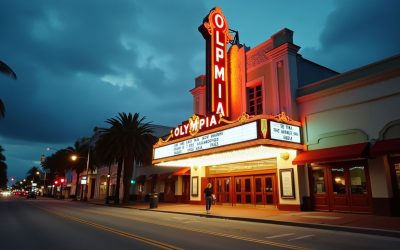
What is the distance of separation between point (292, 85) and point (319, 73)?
389 centimetres

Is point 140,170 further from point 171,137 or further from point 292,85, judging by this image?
point 292,85

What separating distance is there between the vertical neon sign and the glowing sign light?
264cm

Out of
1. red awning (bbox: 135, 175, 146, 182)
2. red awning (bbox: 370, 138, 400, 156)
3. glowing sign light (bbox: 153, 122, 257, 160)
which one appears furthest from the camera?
red awning (bbox: 135, 175, 146, 182)

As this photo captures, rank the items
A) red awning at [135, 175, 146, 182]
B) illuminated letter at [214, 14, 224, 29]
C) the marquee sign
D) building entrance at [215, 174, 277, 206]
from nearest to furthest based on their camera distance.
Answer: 1. the marquee sign
2. building entrance at [215, 174, 277, 206]
3. illuminated letter at [214, 14, 224, 29]
4. red awning at [135, 175, 146, 182]

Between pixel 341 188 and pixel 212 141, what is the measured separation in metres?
8.68

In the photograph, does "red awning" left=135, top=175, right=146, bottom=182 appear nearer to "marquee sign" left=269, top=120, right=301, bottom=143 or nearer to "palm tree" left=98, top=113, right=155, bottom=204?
"palm tree" left=98, top=113, right=155, bottom=204

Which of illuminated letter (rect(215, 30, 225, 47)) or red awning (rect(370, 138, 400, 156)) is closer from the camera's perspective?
red awning (rect(370, 138, 400, 156))

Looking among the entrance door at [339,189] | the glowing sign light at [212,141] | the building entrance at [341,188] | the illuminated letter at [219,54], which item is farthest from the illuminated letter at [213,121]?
the entrance door at [339,189]

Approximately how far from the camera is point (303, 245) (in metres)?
9.30

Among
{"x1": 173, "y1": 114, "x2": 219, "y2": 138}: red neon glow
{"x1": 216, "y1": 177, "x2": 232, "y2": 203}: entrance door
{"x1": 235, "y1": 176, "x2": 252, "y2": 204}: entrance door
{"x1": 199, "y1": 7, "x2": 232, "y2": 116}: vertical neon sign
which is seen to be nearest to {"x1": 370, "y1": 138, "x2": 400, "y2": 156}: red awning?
{"x1": 173, "y1": 114, "x2": 219, "y2": 138}: red neon glow

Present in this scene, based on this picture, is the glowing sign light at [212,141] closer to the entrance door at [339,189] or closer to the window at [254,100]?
the window at [254,100]

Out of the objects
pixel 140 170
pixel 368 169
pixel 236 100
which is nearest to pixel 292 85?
pixel 236 100

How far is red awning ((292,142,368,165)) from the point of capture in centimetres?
1634

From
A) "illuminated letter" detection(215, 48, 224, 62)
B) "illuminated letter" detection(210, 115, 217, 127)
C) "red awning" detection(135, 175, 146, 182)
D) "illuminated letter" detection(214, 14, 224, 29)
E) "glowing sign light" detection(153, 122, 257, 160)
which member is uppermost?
"illuminated letter" detection(214, 14, 224, 29)
